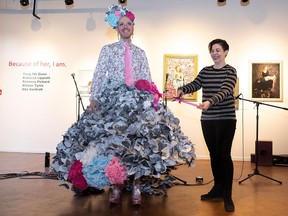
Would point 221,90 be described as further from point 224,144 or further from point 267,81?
point 267,81

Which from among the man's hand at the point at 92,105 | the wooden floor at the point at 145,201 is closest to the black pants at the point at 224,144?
the wooden floor at the point at 145,201

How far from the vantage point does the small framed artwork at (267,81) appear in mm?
6324

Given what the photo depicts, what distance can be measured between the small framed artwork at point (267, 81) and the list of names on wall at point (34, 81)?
4.29 m

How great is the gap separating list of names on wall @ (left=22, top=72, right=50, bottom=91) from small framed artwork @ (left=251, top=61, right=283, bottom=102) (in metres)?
4.29

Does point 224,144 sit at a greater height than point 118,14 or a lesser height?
lesser

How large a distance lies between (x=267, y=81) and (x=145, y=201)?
4.49 meters

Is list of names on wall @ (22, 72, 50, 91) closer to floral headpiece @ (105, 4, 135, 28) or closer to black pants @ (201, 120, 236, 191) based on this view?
floral headpiece @ (105, 4, 135, 28)

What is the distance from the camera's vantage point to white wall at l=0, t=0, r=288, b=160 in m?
6.40

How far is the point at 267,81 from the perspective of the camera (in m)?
6.37

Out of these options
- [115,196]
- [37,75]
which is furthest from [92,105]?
[37,75]

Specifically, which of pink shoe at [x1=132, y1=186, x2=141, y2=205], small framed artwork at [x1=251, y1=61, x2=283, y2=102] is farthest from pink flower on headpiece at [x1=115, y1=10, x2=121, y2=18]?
small framed artwork at [x1=251, y1=61, x2=283, y2=102]

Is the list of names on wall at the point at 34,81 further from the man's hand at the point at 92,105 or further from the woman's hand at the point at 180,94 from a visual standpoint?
the woman's hand at the point at 180,94

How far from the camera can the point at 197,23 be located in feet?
21.6

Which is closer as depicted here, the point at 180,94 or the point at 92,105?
the point at 92,105
